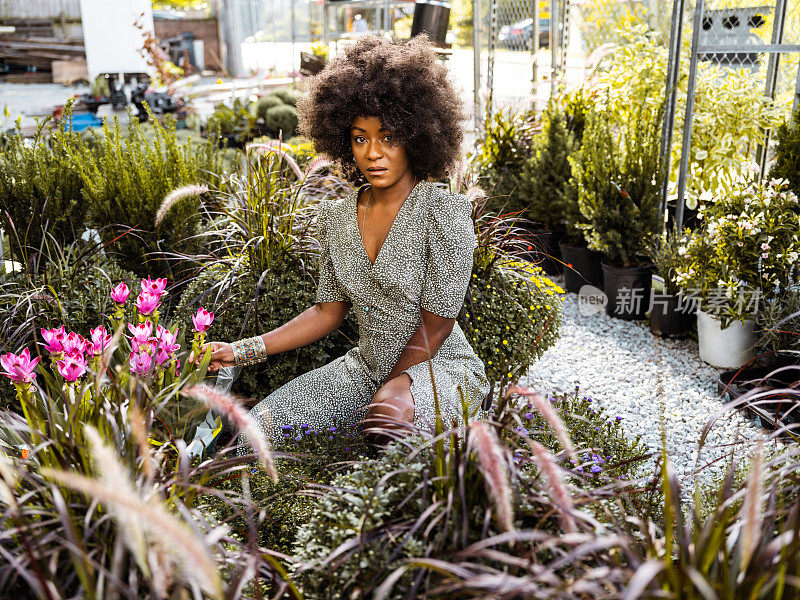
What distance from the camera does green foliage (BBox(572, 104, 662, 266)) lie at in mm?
4387

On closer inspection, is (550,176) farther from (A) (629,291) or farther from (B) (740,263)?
(B) (740,263)

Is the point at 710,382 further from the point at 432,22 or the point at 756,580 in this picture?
the point at 432,22

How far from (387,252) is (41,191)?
7.03 feet

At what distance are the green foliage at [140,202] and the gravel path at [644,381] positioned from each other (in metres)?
1.91

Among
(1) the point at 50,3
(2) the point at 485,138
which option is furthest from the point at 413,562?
(1) the point at 50,3

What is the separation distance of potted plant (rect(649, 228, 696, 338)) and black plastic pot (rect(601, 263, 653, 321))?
0.20 metres

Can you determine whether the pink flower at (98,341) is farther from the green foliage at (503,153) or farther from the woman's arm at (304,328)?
the green foliage at (503,153)

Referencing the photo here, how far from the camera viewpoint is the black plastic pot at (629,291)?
174 inches

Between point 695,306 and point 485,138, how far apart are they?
234 cm

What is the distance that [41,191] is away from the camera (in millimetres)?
3652

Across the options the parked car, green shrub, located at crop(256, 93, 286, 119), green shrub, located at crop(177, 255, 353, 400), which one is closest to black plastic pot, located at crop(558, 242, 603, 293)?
green shrub, located at crop(177, 255, 353, 400)

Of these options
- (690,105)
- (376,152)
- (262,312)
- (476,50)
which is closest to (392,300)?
(376,152)

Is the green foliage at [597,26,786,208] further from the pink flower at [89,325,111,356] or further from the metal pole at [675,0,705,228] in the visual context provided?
the pink flower at [89,325,111,356]

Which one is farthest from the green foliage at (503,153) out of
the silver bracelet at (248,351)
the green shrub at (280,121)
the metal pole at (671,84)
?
the silver bracelet at (248,351)
